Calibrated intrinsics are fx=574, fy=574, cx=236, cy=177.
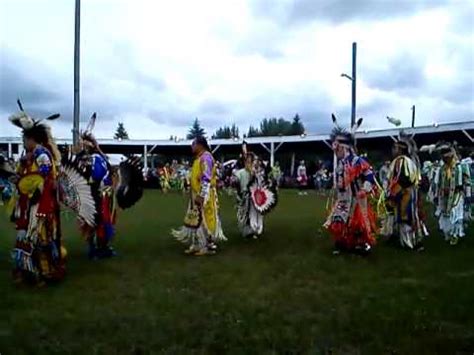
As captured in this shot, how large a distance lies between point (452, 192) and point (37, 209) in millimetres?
6285

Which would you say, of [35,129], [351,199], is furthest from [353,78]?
[35,129]

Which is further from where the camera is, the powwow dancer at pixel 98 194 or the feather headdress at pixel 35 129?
the powwow dancer at pixel 98 194

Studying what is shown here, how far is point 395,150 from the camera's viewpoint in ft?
27.2

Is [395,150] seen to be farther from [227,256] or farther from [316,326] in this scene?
[316,326]

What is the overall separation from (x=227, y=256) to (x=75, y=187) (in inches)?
87.8

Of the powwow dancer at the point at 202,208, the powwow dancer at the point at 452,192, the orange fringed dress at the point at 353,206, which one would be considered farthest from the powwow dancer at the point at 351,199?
the powwow dancer at the point at 452,192

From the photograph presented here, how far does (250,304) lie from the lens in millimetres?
5039

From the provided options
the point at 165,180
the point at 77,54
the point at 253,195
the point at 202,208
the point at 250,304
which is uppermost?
the point at 77,54

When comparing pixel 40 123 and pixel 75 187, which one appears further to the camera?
pixel 75 187

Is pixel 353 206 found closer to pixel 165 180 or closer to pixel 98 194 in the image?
pixel 98 194

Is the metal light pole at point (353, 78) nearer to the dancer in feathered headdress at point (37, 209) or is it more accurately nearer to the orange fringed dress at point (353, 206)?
the orange fringed dress at point (353, 206)

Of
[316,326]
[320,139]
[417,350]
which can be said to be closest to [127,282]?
[316,326]

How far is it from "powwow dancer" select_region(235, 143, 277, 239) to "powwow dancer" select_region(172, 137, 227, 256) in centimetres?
161

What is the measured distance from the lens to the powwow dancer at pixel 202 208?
7555 millimetres
